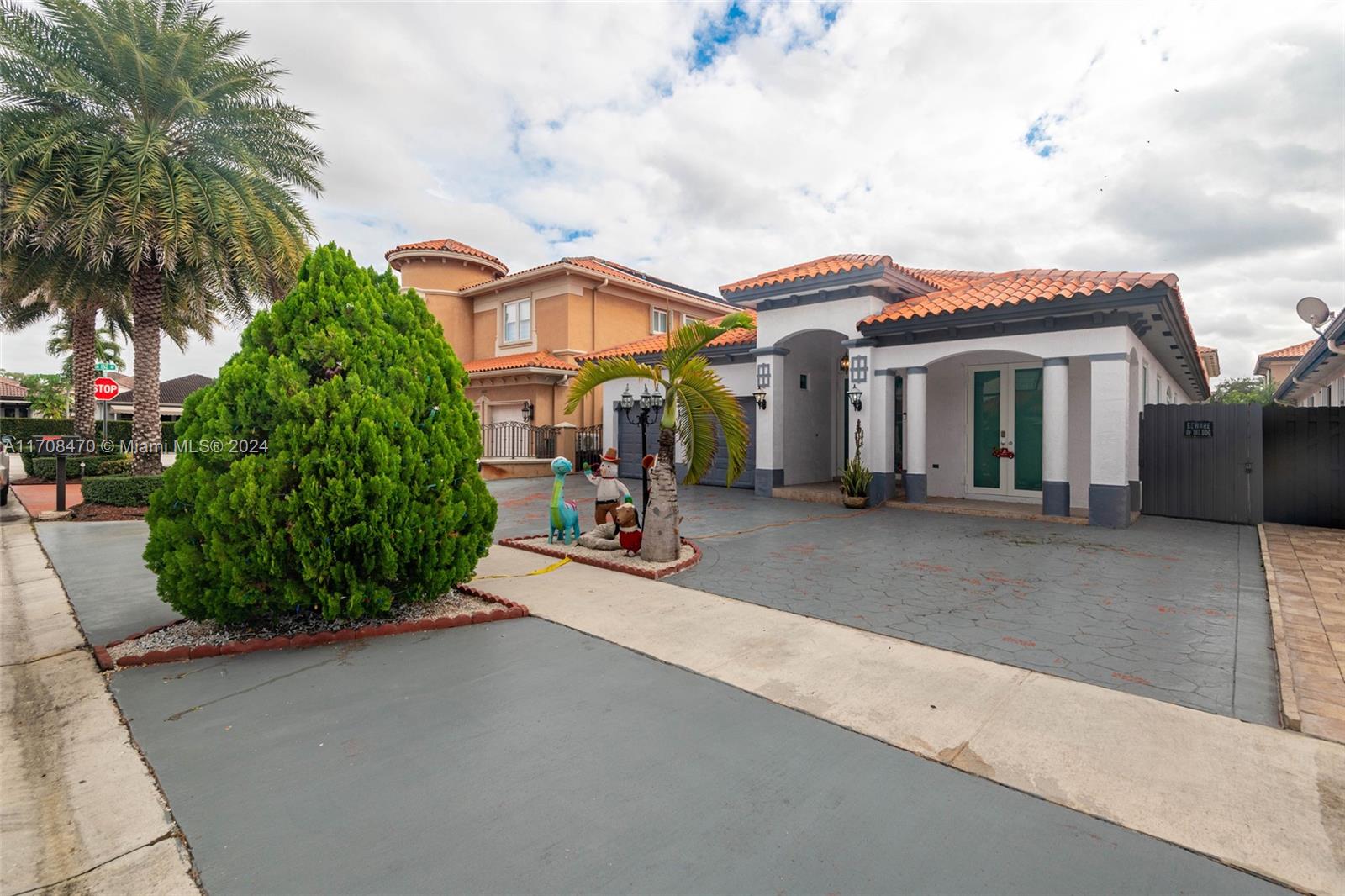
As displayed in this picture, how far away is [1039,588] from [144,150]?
15990mm

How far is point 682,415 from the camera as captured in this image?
8383 mm

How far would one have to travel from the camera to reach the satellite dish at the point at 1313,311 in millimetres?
11859

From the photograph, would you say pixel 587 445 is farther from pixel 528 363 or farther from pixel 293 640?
pixel 293 640

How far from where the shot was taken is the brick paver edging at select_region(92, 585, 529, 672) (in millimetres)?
4582

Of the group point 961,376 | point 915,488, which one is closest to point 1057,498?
point 915,488

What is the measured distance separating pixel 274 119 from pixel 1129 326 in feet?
56.8

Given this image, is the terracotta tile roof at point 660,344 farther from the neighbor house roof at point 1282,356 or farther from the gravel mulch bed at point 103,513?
the neighbor house roof at point 1282,356

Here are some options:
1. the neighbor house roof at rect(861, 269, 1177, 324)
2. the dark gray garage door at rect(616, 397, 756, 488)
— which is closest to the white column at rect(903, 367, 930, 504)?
the neighbor house roof at rect(861, 269, 1177, 324)

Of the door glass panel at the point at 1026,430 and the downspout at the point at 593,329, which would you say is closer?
the door glass panel at the point at 1026,430

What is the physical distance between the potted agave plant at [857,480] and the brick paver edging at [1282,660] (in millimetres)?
6152

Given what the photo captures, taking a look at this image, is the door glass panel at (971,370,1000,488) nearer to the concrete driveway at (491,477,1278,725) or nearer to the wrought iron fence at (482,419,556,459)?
the concrete driveway at (491,477,1278,725)

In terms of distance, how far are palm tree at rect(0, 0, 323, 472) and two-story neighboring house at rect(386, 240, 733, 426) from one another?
9.23m

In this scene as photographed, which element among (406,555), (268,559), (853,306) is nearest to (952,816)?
(406,555)

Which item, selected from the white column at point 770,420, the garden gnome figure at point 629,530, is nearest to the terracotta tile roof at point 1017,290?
the white column at point 770,420
